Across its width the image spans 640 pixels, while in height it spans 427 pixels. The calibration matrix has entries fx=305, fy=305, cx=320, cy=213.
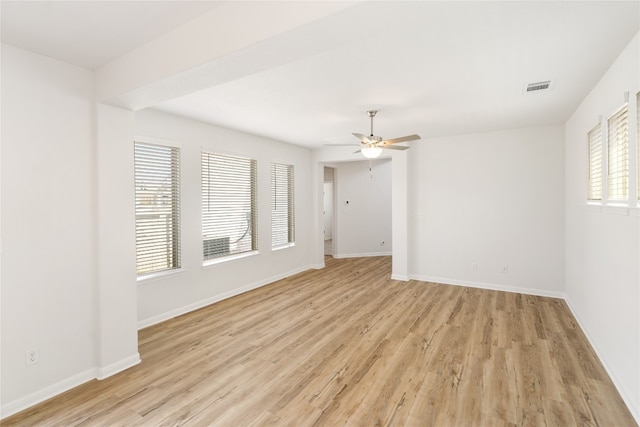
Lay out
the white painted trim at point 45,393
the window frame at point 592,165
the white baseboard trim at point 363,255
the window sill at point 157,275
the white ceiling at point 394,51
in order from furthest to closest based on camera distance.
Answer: the white baseboard trim at point 363,255, the window sill at point 157,275, the window frame at point 592,165, the white painted trim at point 45,393, the white ceiling at point 394,51

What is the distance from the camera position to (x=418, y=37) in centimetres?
219

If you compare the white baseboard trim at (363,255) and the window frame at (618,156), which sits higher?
the window frame at (618,156)

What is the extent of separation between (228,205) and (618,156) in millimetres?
4702

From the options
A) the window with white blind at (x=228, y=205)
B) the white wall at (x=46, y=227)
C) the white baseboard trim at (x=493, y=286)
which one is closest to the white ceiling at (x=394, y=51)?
the white wall at (x=46, y=227)

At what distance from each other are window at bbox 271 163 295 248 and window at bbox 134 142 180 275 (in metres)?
2.08

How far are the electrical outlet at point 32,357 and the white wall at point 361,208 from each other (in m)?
6.64

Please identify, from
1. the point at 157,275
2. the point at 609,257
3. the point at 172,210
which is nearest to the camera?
the point at 609,257

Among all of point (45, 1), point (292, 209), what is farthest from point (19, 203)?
point (292, 209)

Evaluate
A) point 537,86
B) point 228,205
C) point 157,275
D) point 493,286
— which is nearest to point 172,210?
point 157,275

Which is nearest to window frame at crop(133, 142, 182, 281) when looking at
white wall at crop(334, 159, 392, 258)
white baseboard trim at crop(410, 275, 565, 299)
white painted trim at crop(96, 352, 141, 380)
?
white painted trim at crop(96, 352, 141, 380)

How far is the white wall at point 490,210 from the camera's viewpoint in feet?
16.0

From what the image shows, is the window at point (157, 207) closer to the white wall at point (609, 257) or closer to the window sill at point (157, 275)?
the window sill at point (157, 275)

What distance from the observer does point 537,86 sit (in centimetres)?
312

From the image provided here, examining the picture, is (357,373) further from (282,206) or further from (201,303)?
(282,206)
